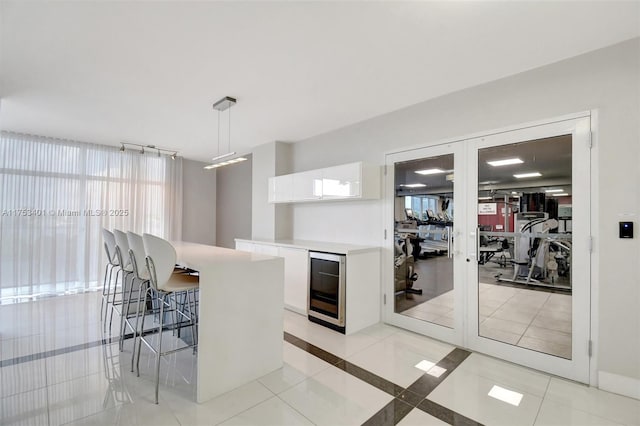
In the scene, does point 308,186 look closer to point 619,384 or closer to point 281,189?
point 281,189

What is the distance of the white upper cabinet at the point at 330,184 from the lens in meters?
3.60

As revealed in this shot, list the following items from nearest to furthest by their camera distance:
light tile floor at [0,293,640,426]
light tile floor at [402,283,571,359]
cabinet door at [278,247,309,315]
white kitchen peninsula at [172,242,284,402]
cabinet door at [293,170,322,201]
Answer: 1. light tile floor at [0,293,640,426]
2. white kitchen peninsula at [172,242,284,402]
3. light tile floor at [402,283,571,359]
4. cabinet door at [278,247,309,315]
5. cabinet door at [293,170,322,201]

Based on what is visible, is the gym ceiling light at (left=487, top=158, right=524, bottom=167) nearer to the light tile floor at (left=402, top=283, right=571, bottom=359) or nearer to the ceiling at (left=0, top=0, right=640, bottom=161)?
the ceiling at (left=0, top=0, right=640, bottom=161)

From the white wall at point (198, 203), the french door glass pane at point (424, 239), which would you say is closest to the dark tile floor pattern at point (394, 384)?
the french door glass pane at point (424, 239)

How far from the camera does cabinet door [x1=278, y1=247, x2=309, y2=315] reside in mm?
3834

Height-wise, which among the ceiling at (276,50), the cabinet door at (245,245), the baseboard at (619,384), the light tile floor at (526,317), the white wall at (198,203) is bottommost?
the baseboard at (619,384)

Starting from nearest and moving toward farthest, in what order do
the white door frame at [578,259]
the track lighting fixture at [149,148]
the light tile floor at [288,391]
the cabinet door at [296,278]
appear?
1. the light tile floor at [288,391]
2. the white door frame at [578,259]
3. the cabinet door at [296,278]
4. the track lighting fixture at [149,148]

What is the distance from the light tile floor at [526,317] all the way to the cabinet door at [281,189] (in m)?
2.74

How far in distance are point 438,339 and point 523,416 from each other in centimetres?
121


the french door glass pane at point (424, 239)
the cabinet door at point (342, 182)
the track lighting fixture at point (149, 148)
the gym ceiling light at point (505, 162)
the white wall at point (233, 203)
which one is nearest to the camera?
the gym ceiling light at point (505, 162)

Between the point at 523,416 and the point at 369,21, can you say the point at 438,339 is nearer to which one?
the point at 523,416

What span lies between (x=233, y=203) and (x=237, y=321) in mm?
4901

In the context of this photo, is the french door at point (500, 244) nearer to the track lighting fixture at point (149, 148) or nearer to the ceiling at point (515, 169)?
the ceiling at point (515, 169)

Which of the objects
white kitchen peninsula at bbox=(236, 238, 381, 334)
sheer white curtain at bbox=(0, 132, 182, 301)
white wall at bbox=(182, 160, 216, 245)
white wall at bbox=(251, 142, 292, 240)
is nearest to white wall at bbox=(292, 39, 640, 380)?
white kitchen peninsula at bbox=(236, 238, 381, 334)
